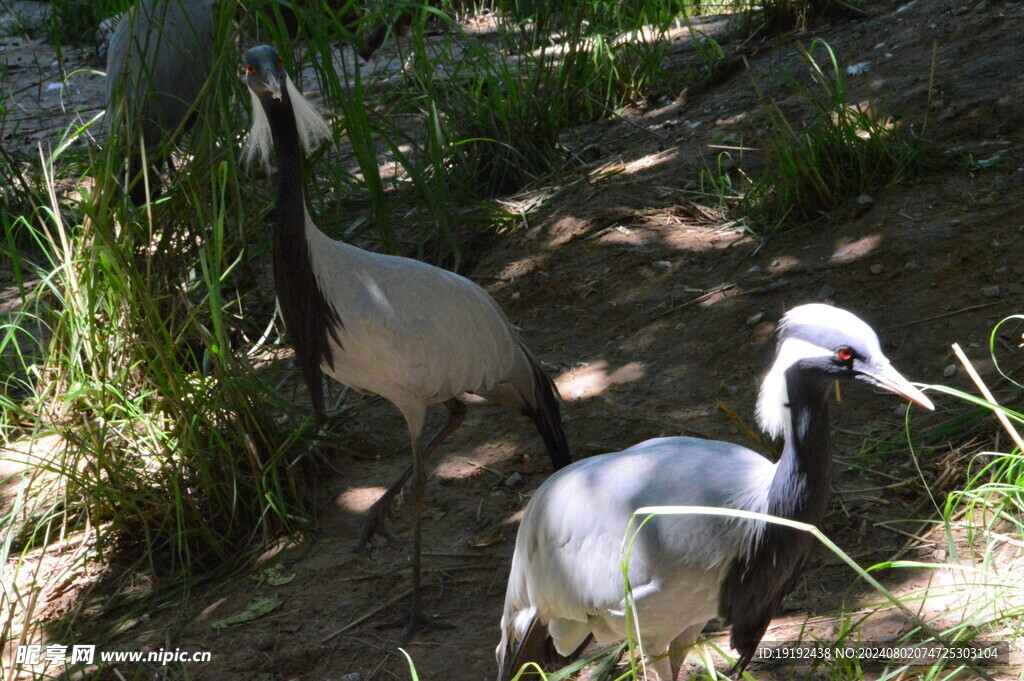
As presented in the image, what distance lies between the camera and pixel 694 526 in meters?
2.36

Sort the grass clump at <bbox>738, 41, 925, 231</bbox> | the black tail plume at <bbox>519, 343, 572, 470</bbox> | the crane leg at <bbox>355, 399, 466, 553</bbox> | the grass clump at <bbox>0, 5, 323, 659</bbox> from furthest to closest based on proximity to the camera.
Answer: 1. the grass clump at <bbox>738, 41, 925, 231</bbox>
2. the black tail plume at <bbox>519, 343, 572, 470</bbox>
3. the crane leg at <bbox>355, 399, 466, 553</bbox>
4. the grass clump at <bbox>0, 5, 323, 659</bbox>

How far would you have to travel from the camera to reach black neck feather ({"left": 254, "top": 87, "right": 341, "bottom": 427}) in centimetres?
338

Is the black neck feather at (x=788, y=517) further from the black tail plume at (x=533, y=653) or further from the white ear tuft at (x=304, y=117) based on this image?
the white ear tuft at (x=304, y=117)

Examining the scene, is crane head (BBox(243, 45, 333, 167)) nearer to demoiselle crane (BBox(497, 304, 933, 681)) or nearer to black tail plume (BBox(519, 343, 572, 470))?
black tail plume (BBox(519, 343, 572, 470))

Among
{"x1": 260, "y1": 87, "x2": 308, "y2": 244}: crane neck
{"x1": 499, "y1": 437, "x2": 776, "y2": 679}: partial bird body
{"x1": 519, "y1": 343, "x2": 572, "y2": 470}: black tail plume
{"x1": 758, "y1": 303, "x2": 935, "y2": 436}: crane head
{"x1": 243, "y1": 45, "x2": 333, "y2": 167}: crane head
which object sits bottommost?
{"x1": 519, "y1": 343, "x2": 572, "y2": 470}: black tail plume

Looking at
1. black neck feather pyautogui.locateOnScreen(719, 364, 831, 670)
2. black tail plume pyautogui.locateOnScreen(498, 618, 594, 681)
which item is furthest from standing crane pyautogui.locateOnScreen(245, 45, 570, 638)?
black neck feather pyautogui.locateOnScreen(719, 364, 831, 670)

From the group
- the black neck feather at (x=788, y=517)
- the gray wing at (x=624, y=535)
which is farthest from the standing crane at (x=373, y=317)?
the black neck feather at (x=788, y=517)

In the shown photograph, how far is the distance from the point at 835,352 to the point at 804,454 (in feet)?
0.84

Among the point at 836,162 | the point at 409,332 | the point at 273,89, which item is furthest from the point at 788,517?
the point at 836,162

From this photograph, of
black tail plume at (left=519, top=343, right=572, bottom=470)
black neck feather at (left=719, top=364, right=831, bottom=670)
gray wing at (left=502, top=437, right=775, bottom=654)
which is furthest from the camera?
black tail plume at (left=519, top=343, right=572, bottom=470)

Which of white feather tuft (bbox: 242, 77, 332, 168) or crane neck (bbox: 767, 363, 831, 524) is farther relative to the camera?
white feather tuft (bbox: 242, 77, 332, 168)

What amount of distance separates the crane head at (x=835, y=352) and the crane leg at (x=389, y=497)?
5.95ft

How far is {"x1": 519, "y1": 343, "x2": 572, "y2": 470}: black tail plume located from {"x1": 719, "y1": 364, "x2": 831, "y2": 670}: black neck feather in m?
1.41

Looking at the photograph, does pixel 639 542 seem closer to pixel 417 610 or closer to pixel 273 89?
pixel 417 610
